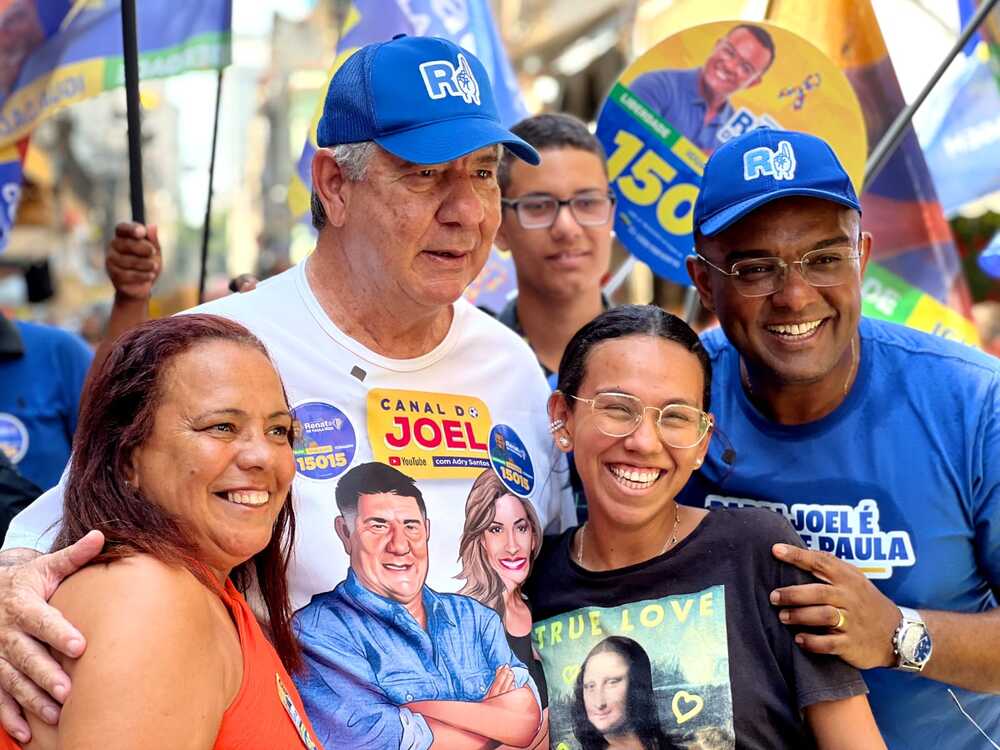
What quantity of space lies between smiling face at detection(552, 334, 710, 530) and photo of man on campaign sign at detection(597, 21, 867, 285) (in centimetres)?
132

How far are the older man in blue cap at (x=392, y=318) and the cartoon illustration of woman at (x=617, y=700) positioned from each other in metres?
0.18

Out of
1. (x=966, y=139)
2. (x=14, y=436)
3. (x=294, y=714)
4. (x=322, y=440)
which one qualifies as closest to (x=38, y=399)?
(x=14, y=436)

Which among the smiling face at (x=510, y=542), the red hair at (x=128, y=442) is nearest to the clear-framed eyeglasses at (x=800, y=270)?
the smiling face at (x=510, y=542)

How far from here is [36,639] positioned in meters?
1.96

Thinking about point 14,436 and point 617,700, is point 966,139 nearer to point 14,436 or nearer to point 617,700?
point 617,700

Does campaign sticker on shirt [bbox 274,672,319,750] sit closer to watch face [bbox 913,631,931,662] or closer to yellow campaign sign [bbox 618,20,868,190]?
watch face [bbox 913,631,931,662]

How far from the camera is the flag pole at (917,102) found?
162 inches

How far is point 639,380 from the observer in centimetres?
282

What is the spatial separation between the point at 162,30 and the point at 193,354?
2.46 metres

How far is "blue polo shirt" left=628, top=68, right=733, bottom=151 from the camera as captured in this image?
4.18 m

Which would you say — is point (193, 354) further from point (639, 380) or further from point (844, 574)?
point (844, 574)

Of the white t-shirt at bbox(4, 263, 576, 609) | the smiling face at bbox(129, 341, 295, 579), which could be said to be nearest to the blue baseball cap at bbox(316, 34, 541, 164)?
the white t-shirt at bbox(4, 263, 576, 609)

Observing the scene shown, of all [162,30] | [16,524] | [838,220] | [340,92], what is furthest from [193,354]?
[162,30]

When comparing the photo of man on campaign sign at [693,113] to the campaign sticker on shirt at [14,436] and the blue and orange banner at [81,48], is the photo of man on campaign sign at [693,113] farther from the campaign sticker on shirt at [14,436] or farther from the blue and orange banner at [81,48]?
the campaign sticker on shirt at [14,436]
